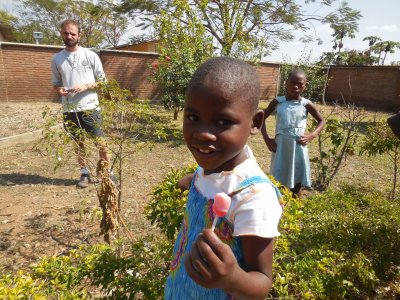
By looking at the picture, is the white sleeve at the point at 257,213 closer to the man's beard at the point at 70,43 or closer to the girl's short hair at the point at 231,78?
the girl's short hair at the point at 231,78

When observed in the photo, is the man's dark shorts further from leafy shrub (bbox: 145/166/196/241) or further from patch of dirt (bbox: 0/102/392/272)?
leafy shrub (bbox: 145/166/196/241)

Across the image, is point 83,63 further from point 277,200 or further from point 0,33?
point 0,33

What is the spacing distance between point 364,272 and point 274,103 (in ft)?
7.25

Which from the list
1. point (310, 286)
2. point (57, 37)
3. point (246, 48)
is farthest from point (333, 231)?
point (57, 37)

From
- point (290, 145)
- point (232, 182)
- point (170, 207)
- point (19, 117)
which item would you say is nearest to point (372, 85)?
point (290, 145)

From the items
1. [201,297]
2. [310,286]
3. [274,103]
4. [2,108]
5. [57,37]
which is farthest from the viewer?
[57,37]

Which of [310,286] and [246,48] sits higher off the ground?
[246,48]

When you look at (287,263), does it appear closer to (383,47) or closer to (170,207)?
(170,207)

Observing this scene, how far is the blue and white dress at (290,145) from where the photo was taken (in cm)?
373

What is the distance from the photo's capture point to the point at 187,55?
28.1 feet

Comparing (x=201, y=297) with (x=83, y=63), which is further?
(x=83, y=63)

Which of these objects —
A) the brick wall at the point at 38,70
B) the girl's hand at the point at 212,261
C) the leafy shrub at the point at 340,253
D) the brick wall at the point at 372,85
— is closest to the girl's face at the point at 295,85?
the leafy shrub at the point at 340,253

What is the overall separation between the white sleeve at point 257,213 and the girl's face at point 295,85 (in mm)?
2737

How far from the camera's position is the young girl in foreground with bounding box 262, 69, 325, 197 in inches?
146
